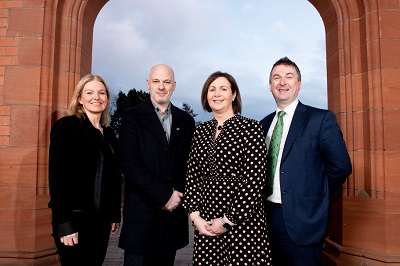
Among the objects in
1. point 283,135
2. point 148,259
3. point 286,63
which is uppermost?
point 286,63

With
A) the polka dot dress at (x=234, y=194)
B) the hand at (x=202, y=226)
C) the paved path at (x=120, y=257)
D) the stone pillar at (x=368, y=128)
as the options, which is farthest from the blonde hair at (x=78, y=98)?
the stone pillar at (x=368, y=128)

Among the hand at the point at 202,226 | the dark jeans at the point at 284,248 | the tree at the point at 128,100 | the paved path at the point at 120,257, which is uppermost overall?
the tree at the point at 128,100

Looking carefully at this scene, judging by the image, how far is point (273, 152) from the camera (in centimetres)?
224

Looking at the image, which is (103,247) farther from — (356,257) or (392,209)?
(392,209)

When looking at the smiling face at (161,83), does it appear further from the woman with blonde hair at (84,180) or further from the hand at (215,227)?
the hand at (215,227)

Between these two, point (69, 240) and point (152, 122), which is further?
point (152, 122)

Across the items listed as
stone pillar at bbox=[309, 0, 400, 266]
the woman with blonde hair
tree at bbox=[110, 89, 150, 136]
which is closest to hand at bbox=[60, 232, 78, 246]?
the woman with blonde hair

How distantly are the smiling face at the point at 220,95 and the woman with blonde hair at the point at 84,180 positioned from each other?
2.88ft

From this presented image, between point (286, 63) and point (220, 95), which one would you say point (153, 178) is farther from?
point (286, 63)

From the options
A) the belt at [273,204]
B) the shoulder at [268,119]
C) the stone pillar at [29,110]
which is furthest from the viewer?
the stone pillar at [29,110]

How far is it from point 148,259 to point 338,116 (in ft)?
8.78

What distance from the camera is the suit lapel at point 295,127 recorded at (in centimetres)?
215

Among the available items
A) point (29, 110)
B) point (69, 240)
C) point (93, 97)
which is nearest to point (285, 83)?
point (93, 97)

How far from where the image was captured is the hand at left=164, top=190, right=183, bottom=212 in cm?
224
